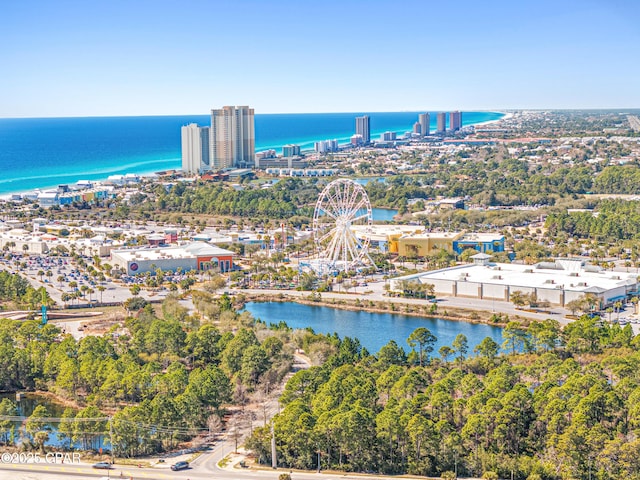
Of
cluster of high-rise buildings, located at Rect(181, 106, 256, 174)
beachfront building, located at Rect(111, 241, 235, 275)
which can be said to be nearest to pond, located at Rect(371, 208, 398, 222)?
beachfront building, located at Rect(111, 241, 235, 275)

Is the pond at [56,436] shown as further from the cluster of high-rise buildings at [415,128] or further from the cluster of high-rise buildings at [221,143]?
the cluster of high-rise buildings at [415,128]

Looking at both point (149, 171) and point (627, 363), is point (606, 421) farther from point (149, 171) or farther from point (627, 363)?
point (149, 171)

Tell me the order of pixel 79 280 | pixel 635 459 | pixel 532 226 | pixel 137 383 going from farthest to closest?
pixel 532 226, pixel 79 280, pixel 137 383, pixel 635 459

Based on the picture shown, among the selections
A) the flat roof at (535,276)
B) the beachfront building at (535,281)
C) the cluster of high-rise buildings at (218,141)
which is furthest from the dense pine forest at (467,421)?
the cluster of high-rise buildings at (218,141)

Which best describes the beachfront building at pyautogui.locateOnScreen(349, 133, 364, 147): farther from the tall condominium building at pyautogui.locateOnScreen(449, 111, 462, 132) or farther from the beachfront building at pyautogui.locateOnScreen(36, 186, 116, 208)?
the beachfront building at pyautogui.locateOnScreen(36, 186, 116, 208)

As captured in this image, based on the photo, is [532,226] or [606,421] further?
[532,226]

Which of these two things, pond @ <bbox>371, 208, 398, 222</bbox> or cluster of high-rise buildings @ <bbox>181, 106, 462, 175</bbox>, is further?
cluster of high-rise buildings @ <bbox>181, 106, 462, 175</bbox>

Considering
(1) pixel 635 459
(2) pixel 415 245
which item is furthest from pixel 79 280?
(1) pixel 635 459

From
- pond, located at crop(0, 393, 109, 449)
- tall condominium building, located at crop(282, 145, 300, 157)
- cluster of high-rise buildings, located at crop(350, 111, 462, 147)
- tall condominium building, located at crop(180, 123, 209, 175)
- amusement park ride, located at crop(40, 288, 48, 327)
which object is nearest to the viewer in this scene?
pond, located at crop(0, 393, 109, 449)
